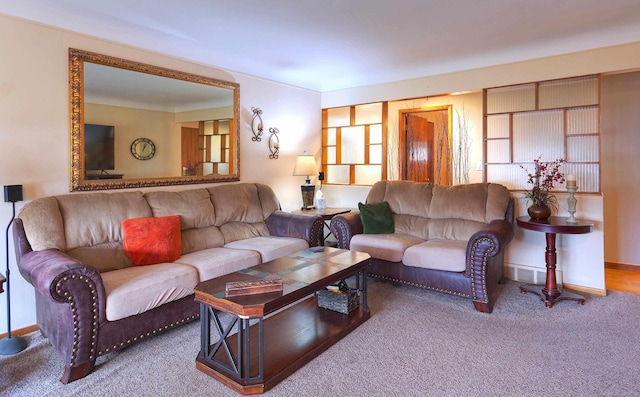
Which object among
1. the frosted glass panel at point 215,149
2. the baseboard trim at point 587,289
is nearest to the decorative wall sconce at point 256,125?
the frosted glass panel at point 215,149

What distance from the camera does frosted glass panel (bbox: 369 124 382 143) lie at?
16.7 ft

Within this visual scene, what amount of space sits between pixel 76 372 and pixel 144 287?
1.85ft

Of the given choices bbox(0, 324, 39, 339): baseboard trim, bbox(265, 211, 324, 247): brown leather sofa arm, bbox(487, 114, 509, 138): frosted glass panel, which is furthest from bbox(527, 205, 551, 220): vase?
bbox(0, 324, 39, 339): baseboard trim

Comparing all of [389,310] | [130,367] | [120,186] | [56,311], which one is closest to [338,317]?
[389,310]

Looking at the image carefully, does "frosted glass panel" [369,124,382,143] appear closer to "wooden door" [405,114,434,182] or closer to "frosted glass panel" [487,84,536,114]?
"wooden door" [405,114,434,182]

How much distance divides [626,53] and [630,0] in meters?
0.80

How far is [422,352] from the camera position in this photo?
2447 millimetres

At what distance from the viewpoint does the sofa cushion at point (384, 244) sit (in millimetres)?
3578

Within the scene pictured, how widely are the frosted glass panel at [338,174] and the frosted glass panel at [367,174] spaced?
16 cm

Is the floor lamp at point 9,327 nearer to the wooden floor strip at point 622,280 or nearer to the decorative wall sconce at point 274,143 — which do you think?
the decorative wall sconce at point 274,143

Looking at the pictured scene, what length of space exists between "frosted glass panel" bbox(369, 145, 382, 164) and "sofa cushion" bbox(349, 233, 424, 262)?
4.73ft

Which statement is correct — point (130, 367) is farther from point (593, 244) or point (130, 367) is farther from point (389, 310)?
point (593, 244)

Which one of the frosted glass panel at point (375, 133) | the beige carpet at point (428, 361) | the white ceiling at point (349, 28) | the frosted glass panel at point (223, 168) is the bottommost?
the beige carpet at point (428, 361)

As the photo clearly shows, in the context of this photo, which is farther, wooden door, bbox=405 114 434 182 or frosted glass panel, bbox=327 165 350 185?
wooden door, bbox=405 114 434 182
